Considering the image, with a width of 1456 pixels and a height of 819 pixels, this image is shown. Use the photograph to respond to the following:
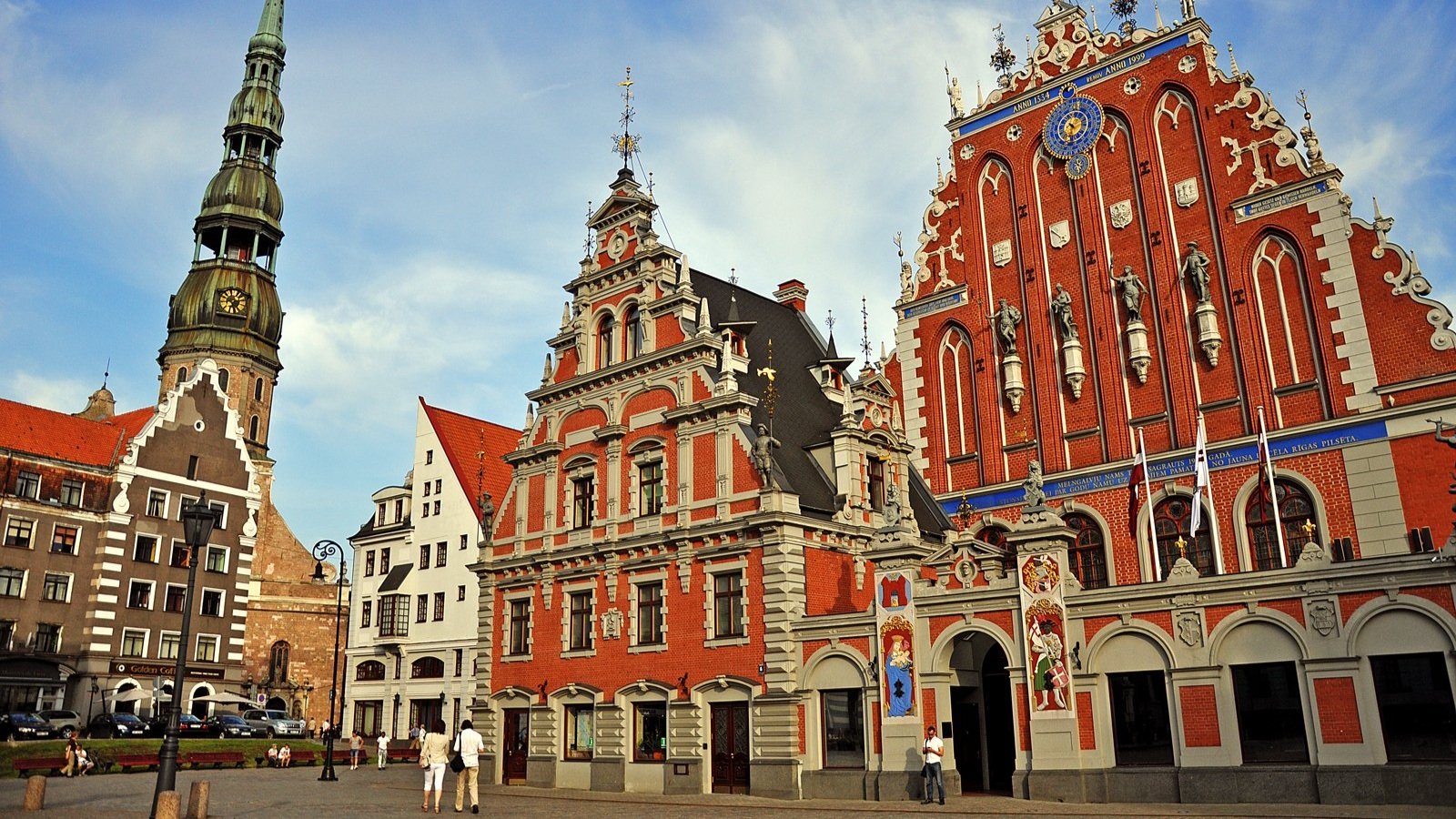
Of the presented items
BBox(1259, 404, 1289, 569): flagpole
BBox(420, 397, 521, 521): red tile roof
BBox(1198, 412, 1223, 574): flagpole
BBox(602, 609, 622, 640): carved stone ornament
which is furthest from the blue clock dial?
Result: BBox(420, 397, 521, 521): red tile roof

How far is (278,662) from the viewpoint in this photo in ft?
230

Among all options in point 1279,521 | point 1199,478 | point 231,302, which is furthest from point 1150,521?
point 231,302

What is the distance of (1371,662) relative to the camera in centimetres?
2052

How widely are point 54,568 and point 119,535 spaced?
306 centimetres

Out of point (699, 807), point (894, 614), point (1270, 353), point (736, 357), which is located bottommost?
point (699, 807)

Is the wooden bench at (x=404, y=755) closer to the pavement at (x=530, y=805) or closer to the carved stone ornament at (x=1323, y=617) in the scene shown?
the pavement at (x=530, y=805)

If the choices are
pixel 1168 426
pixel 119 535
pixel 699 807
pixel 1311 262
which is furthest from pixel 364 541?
pixel 1311 262

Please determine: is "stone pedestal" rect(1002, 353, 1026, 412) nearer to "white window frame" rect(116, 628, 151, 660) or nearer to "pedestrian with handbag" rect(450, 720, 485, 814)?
"pedestrian with handbag" rect(450, 720, 485, 814)

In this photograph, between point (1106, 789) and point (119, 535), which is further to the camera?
point (119, 535)

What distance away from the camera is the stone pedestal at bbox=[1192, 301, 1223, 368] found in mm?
28328

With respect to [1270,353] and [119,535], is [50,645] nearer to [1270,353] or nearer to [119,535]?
[119,535]

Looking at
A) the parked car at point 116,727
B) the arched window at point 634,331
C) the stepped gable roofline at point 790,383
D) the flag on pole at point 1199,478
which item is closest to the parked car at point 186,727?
the parked car at point 116,727

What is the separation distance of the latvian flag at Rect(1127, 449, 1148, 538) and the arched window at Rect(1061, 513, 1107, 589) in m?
0.92

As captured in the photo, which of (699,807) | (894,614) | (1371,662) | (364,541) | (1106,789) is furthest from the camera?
(364,541)
